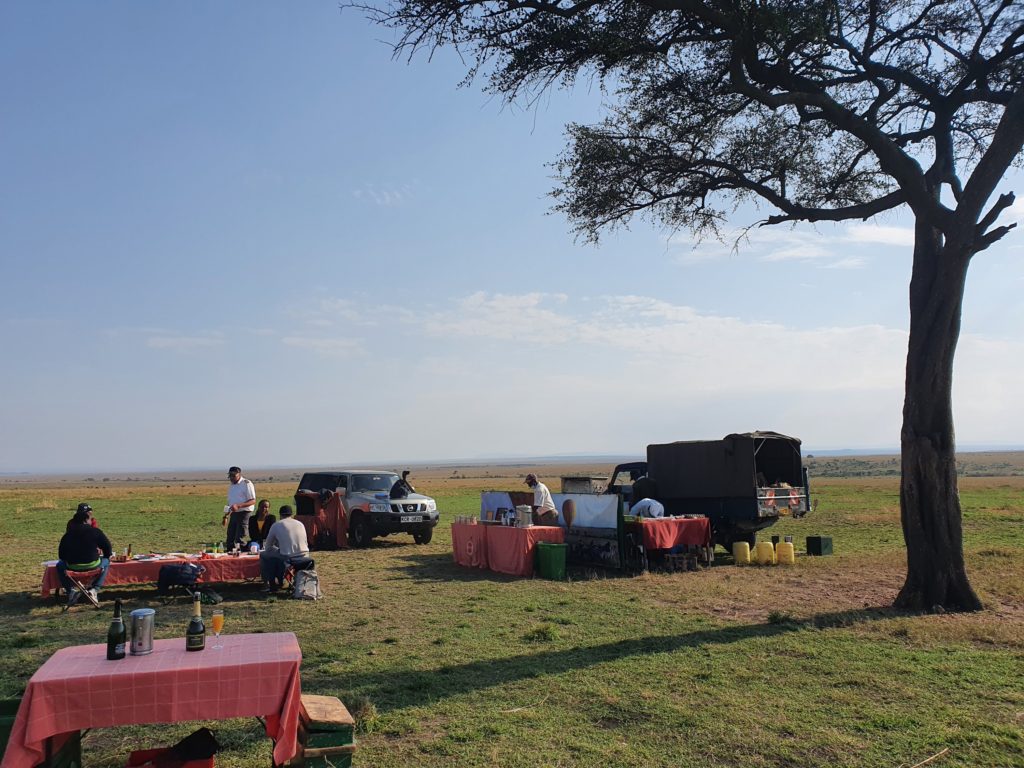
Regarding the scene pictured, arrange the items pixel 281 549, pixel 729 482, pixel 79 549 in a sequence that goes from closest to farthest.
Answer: pixel 79 549 < pixel 281 549 < pixel 729 482

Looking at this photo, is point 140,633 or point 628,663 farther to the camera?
point 628,663

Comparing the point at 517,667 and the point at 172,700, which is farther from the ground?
the point at 172,700

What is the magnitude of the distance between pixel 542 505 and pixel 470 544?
1568 mm

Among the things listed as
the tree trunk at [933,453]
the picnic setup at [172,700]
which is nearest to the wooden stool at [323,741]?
the picnic setup at [172,700]

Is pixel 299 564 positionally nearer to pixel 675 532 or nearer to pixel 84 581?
pixel 84 581

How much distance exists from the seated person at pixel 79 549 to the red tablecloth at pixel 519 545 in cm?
625

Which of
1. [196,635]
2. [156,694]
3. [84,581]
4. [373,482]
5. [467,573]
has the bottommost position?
[467,573]

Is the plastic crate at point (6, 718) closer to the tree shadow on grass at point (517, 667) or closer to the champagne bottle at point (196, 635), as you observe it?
the champagne bottle at point (196, 635)

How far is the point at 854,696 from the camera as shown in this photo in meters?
6.43

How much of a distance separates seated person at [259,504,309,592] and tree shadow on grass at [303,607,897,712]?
470cm

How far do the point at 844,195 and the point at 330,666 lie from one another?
1119cm

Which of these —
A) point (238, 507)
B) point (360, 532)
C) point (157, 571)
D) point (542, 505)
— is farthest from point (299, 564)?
point (360, 532)

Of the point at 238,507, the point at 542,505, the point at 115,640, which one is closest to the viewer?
the point at 115,640

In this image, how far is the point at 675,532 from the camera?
46.9 ft
